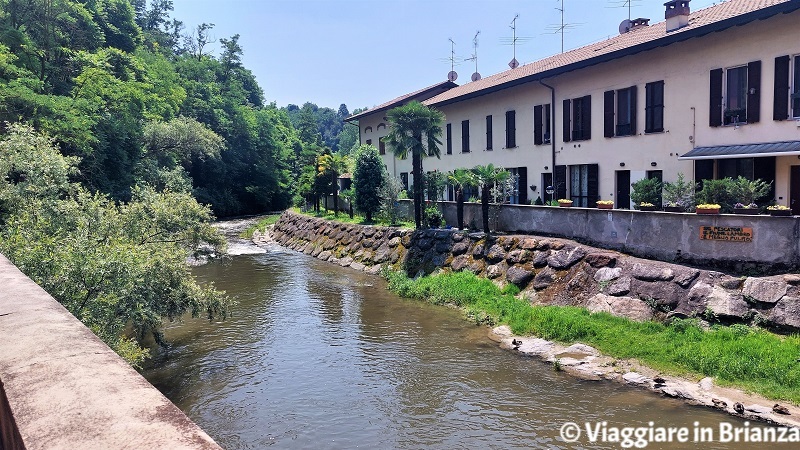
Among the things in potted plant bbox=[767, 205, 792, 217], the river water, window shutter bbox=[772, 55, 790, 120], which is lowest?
the river water

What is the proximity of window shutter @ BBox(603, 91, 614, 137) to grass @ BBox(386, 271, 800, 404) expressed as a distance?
29.6ft

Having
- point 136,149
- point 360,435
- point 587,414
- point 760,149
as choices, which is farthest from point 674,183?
point 136,149

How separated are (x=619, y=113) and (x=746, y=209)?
8.95m

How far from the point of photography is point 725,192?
16828 millimetres

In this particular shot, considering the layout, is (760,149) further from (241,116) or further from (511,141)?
(241,116)

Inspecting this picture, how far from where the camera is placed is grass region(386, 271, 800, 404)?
11.6 m

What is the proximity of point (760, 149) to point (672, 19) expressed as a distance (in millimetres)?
7088

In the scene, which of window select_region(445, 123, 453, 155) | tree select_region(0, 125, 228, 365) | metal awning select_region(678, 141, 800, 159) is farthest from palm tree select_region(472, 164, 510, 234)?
window select_region(445, 123, 453, 155)

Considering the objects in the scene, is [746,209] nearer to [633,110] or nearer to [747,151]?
[747,151]

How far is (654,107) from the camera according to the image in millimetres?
21375

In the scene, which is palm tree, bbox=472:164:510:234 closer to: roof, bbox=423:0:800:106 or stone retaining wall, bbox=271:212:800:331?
stone retaining wall, bbox=271:212:800:331

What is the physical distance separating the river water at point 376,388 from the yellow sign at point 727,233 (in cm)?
568

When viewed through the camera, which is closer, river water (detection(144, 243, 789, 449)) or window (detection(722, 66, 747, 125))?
river water (detection(144, 243, 789, 449))

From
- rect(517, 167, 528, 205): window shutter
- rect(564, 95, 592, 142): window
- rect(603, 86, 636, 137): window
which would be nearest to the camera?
rect(603, 86, 636, 137): window
